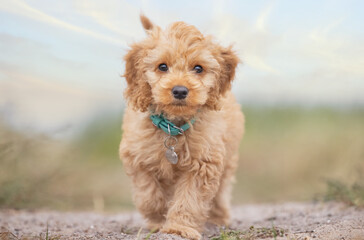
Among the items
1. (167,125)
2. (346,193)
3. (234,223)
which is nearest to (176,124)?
(167,125)

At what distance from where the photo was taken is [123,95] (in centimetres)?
492

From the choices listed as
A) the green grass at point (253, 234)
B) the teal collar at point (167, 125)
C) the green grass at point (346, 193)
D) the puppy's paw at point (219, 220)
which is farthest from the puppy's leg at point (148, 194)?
the green grass at point (346, 193)

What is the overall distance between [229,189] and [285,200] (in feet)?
8.31

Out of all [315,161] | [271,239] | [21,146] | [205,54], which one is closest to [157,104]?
[205,54]

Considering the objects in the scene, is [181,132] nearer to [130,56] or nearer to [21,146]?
[130,56]

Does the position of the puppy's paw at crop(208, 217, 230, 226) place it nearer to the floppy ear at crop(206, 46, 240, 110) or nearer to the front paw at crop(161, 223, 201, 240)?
the front paw at crop(161, 223, 201, 240)

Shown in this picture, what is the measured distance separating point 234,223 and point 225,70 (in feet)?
7.08

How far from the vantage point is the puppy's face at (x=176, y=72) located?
423 centimetres

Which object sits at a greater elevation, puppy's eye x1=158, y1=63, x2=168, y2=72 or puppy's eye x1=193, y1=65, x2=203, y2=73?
puppy's eye x1=193, y1=65, x2=203, y2=73

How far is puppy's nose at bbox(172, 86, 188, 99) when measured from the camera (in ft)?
13.6

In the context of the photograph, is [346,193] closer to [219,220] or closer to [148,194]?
[219,220]

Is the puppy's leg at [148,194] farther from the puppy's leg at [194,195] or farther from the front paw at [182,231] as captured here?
the front paw at [182,231]

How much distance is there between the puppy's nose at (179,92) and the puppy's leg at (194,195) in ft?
2.57

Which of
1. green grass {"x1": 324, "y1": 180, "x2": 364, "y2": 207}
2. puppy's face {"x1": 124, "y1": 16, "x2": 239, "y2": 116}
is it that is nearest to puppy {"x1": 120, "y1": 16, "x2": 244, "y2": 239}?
puppy's face {"x1": 124, "y1": 16, "x2": 239, "y2": 116}
